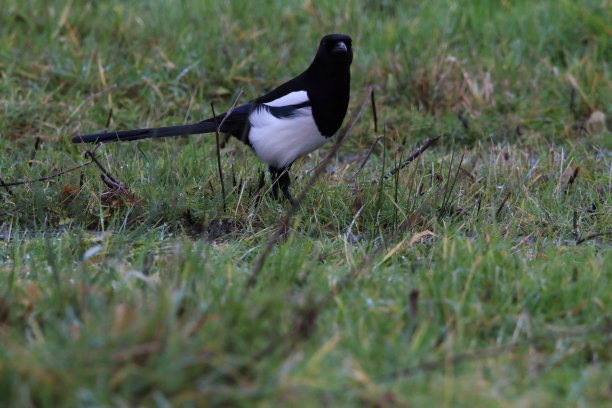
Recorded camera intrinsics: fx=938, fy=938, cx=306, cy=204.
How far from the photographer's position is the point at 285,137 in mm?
3930

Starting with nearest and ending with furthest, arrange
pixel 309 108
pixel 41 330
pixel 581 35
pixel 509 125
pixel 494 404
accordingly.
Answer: pixel 494 404
pixel 41 330
pixel 309 108
pixel 509 125
pixel 581 35

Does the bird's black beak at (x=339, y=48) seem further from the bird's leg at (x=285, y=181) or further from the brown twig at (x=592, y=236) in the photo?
the brown twig at (x=592, y=236)

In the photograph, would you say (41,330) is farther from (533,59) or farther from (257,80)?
(533,59)

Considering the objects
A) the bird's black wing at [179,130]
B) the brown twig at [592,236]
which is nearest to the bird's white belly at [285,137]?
the bird's black wing at [179,130]

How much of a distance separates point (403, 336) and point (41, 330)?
2.97ft

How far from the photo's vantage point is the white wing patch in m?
3.94

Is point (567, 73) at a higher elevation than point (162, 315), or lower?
lower

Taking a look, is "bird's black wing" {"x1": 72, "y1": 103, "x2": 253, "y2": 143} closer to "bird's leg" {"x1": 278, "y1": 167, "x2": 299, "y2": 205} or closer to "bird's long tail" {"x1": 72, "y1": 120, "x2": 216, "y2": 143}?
"bird's long tail" {"x1": 72, "y1": 120, "x2": 216, "y2": 143}

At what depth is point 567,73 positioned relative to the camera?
5480 mm

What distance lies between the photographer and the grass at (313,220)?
204 centimetres

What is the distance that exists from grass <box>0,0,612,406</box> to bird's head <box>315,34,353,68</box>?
0.49 meters

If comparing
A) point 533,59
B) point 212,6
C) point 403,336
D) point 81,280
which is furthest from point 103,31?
point 403,336

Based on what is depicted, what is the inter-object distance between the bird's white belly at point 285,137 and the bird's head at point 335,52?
23cm

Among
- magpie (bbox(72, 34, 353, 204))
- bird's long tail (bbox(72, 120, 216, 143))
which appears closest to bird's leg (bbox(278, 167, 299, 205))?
magpie (bbox(72, 34, 353, 204))
